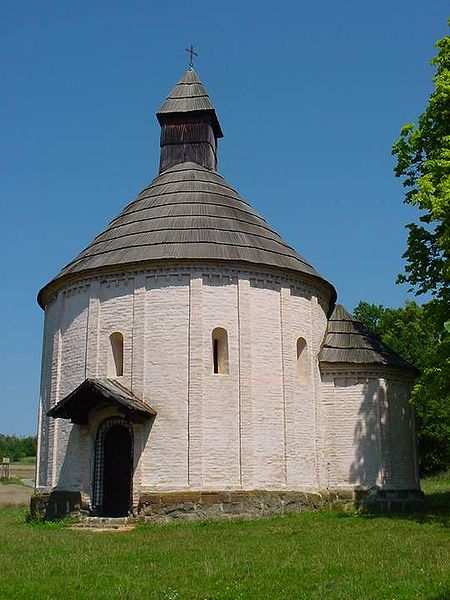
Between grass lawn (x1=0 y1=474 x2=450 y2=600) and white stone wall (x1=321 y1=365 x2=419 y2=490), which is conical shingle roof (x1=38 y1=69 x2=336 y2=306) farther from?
grass lawn (x1=0 y1=474 x2=450 y2=600)

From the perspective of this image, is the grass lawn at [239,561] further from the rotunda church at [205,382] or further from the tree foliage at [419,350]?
the tree foliage at [419,350]

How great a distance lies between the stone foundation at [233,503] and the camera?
733 inches

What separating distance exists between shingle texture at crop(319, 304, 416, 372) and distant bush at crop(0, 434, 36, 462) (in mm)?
98098

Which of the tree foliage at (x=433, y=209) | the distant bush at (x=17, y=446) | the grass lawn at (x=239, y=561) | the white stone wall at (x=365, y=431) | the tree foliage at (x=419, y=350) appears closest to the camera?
the grass lawn at (x=239, y=561)

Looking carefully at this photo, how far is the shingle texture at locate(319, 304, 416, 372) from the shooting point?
22.5 metres

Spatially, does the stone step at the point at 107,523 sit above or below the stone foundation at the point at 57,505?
below

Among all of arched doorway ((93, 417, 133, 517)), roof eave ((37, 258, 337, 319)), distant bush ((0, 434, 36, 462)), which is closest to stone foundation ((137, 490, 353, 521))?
arched doorway ((93, 417, 133, 517))

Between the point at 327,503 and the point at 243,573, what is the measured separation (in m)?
11.0

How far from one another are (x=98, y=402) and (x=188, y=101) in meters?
13.6

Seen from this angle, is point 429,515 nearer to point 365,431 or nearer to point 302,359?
point 365,431

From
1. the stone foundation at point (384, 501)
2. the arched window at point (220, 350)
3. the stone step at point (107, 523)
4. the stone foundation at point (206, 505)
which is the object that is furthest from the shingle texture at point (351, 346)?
the stone step at point (107, 523)

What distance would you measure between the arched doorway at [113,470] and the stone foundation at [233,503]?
616 mm

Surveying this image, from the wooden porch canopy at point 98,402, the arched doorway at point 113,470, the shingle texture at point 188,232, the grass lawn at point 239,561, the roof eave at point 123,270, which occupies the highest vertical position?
the shingle texture at point 188,232

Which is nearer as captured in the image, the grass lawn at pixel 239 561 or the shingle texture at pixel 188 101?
the grass lawn at pixel 239 561
